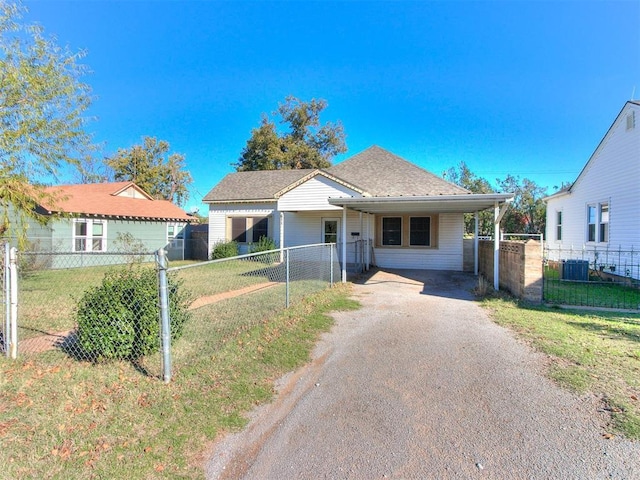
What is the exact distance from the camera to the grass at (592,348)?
11.2 feet

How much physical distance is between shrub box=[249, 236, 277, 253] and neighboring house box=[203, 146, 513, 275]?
454 millimetres

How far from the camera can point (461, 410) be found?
329 cm

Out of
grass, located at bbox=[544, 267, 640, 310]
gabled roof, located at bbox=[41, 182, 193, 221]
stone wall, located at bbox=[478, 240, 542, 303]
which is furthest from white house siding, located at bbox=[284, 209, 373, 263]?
grass, located at bbox=[544, 267, 640, 310]

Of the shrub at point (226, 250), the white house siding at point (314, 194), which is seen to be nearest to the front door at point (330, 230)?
the white house siding at point (314, 194)

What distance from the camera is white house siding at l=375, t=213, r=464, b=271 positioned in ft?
49.0

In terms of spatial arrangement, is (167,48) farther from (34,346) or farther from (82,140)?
(34,346)

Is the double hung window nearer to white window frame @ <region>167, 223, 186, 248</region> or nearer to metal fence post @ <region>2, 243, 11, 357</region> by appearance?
white window frame @ <region>167, 223, 186, 248</region>

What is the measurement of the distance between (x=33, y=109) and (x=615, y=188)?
17.3 meters

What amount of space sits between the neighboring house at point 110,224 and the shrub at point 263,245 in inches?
206

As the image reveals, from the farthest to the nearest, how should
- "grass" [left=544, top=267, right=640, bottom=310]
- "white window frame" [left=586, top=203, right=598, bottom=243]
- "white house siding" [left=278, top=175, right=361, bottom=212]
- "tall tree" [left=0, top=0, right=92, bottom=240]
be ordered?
"white house siding" [left=278, top=175, right=361, bottom=212] → "white window frame" [left=586, top=203, right=598, bottom=243] → "grass" [left=544, top=267, right=640, bottom=310] → "tall tree" [left=0, top=0, right=92, bottom=240]

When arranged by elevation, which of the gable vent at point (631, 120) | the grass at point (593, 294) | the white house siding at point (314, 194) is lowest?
the grass at point (593, 294)

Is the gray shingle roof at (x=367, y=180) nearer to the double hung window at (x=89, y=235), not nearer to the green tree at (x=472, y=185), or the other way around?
the double hung window at (x=89, y=235)

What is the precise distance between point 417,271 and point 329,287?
580 centimetres

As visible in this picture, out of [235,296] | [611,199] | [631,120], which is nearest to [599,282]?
[611,199]
